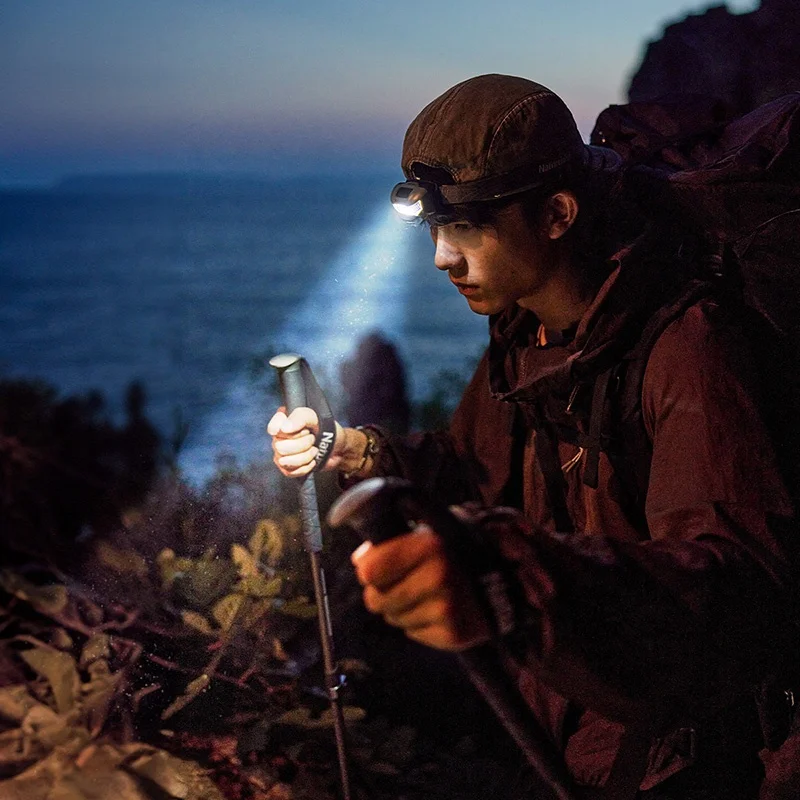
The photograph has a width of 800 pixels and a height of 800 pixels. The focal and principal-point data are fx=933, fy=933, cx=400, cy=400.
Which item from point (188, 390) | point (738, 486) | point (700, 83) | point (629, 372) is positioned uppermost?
point (700, 83)

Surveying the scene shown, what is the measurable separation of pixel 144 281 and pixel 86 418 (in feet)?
167

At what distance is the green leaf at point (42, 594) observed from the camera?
414cm

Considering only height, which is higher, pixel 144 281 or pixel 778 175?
pixel 778 175

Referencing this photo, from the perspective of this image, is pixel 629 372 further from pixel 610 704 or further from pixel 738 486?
pixel 610 704

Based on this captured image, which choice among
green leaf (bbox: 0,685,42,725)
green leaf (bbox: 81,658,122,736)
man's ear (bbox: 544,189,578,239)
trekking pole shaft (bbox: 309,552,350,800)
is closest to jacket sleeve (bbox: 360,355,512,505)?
Result: trekking pole shaft (bbox: 309,552,350,800)

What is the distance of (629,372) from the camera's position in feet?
7.13

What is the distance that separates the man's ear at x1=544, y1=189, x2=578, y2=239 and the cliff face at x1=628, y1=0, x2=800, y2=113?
2.82ft

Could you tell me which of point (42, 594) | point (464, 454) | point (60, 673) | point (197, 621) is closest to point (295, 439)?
point (464, 454)

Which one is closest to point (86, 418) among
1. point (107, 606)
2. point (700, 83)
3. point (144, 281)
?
point (107, 606)

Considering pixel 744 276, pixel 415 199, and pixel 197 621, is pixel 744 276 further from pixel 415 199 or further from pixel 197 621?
pixel 197 621

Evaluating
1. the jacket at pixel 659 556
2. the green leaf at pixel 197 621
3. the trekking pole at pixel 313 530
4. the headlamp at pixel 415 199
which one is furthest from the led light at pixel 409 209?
the green leaf at pixel 197 621

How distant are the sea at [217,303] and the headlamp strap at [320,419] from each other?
0.28 meters

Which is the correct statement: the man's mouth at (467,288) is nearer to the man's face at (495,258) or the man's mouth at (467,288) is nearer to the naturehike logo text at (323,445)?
the man's face at (495,258)

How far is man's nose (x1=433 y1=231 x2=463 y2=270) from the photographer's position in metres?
2.40
